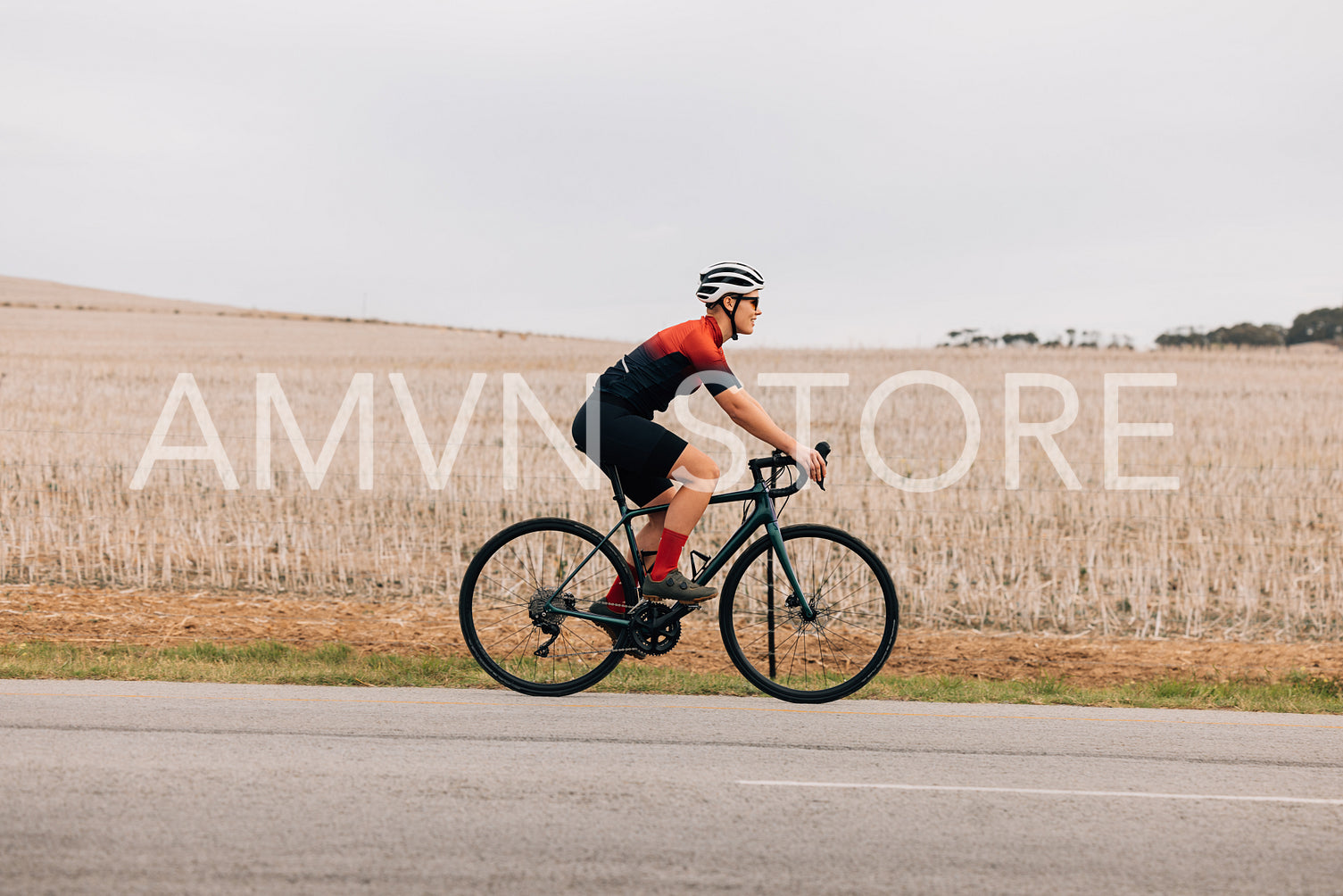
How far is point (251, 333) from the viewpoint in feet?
213

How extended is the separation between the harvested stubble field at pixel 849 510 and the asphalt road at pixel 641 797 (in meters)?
4.88

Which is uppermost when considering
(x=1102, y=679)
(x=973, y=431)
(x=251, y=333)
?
(x=251, y=333)

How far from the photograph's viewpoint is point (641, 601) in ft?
22.2

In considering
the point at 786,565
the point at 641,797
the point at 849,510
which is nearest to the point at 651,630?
the point at 786,565

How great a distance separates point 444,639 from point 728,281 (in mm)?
4741

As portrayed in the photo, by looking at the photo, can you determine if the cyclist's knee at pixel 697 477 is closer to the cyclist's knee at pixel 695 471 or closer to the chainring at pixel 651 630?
the cyclist's knee at pixel 695 471

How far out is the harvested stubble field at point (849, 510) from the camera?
38.8 ft

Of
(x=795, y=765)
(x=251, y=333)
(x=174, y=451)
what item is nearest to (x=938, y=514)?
(x=795, y=765)

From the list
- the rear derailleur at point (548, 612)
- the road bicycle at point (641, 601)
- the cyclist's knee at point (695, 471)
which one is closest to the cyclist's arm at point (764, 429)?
the road bicycle at point (641, 601)

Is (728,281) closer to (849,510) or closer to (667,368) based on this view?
(667,368)

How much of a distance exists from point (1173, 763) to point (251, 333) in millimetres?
65285

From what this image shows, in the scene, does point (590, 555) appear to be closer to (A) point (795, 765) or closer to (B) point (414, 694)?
(B) point (414, 694)

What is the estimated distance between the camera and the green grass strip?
23.9 feet

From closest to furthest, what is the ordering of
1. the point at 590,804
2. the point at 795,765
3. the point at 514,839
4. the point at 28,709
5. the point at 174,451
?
1. the point at 514,839
2. the point at 590,804
3. the point at 795,765
4. the point at 28,709
5. the point at 174,451
